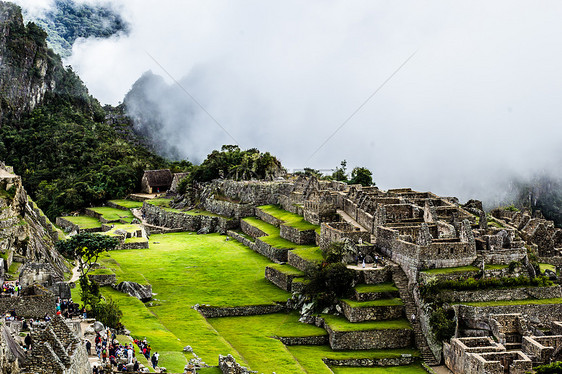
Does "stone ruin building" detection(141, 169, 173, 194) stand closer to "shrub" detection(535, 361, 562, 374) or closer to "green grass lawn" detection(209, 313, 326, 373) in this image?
"green grass lawn" detection(209, 313, 326, 373)

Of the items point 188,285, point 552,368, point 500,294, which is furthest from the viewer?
point 188,285

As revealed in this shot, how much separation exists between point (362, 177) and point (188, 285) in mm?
39314

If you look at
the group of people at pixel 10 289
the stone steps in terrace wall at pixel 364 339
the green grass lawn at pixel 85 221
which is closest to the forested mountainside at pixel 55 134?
the green grass lawn at pixel 85 221

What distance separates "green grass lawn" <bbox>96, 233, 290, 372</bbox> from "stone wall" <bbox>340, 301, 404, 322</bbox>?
6.99m

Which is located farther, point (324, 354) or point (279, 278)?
point (279, 278)

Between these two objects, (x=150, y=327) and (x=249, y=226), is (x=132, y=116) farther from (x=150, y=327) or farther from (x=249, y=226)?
(x=150, y=327)

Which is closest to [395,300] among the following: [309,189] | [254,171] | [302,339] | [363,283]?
[363,283]

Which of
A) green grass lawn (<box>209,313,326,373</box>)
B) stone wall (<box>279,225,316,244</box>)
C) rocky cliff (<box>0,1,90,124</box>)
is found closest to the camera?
green grass lawn (<box>209,313,326,373</box>)

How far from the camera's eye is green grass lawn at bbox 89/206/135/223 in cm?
8094

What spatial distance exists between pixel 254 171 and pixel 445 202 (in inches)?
1270

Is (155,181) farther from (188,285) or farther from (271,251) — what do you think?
(188,285)

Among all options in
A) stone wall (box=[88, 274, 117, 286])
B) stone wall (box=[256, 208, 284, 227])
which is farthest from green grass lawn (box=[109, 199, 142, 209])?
stone wall (box=[88, 274, 117, 286])

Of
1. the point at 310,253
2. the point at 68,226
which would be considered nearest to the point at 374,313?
the point at 310,253

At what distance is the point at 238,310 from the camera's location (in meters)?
49.2
